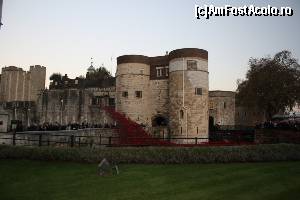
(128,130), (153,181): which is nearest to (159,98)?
(128,130)

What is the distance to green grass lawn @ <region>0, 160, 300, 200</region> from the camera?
10336 mm

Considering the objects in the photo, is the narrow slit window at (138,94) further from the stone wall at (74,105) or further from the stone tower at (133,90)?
the stone wall at (74,105)

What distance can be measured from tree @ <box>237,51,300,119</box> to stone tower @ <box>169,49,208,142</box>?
8.41 metres

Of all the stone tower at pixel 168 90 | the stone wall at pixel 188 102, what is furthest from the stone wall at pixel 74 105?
the stone wall at pixel 188 102

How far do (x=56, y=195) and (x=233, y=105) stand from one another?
44719 mm

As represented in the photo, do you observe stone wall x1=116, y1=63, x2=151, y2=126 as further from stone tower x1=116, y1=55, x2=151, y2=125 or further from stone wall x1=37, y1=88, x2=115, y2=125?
stone wall x1=37, y1=88, x2=115, y2=125

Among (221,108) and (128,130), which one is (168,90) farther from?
(221,108)

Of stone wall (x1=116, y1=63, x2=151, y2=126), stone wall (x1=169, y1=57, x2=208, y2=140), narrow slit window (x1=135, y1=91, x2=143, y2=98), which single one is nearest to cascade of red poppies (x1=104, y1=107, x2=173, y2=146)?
stone wall (x1=116, y1=63, x2=151, y2=126)

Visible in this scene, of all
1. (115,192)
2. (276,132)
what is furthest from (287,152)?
(115,192)

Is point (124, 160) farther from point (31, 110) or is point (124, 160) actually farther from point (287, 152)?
point (31, 110)

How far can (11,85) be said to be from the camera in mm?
80500

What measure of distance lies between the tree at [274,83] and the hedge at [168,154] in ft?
74.9

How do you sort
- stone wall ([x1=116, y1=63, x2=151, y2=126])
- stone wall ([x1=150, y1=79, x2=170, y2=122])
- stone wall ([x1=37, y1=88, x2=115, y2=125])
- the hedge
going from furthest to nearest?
stone wall ([x1=37, y1=88, x2=115, y2=125]), stone wall ([x1=150, y1=79, x2=170, y2=122]), stone wall ([x1=116, y1=63, x2=151, y2=126]), the hedge

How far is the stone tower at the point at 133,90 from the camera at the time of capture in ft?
126
